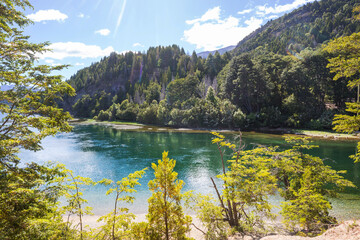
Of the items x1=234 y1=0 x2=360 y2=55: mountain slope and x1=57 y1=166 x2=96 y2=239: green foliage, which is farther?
x1=234 y1=0 x2=360 y2=55: mountain slope

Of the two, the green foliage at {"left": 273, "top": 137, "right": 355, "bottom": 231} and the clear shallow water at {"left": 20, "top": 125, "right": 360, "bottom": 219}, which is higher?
the green foliage at {"left": 273, "top": 137, "right": 355, "bottom": 231}

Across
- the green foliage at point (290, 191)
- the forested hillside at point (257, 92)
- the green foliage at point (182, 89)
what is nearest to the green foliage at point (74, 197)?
the green foliage at point (290, 191)

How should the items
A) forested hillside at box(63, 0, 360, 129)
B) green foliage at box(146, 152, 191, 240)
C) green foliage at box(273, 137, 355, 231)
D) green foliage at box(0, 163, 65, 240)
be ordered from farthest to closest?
forested hillside at box(63, 0, 360, 129) → green foliage at box(273, 137, 355, 231) → green foliage at box(146, 152, 191, 240) → green foliage at box(0, 163, 65, 240)

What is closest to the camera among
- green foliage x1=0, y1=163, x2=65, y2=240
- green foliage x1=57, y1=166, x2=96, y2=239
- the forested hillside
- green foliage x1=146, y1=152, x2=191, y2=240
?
green foliage x1=0, y1=163, x2=65, y2=240

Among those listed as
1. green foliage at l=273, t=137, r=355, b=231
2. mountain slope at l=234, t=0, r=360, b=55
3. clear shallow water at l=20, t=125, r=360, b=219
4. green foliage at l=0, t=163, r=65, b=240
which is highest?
mountain slope at l=234, t=0, r=360, b=55

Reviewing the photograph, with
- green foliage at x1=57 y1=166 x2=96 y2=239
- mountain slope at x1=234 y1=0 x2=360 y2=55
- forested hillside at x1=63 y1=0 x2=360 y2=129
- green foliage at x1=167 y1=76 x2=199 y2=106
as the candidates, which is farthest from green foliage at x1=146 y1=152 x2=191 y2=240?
mountain slope at x1=234 y1=0 x2=360 y2=55

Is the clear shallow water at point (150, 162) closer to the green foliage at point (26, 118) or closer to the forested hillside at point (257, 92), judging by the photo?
the green foliage at point (26, 118)

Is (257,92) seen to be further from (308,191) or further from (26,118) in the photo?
(26,118)

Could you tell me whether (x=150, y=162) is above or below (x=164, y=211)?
below

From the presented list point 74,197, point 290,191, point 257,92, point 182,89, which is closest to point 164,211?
point 74,197

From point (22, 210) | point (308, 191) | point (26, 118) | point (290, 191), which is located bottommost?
point (290, 191)

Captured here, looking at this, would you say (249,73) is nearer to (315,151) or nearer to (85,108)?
(315,151)

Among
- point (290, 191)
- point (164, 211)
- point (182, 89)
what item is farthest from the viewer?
point (182, 89)

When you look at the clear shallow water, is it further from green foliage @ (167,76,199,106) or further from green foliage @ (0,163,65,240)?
green foliage @ (167,76,199,106)
